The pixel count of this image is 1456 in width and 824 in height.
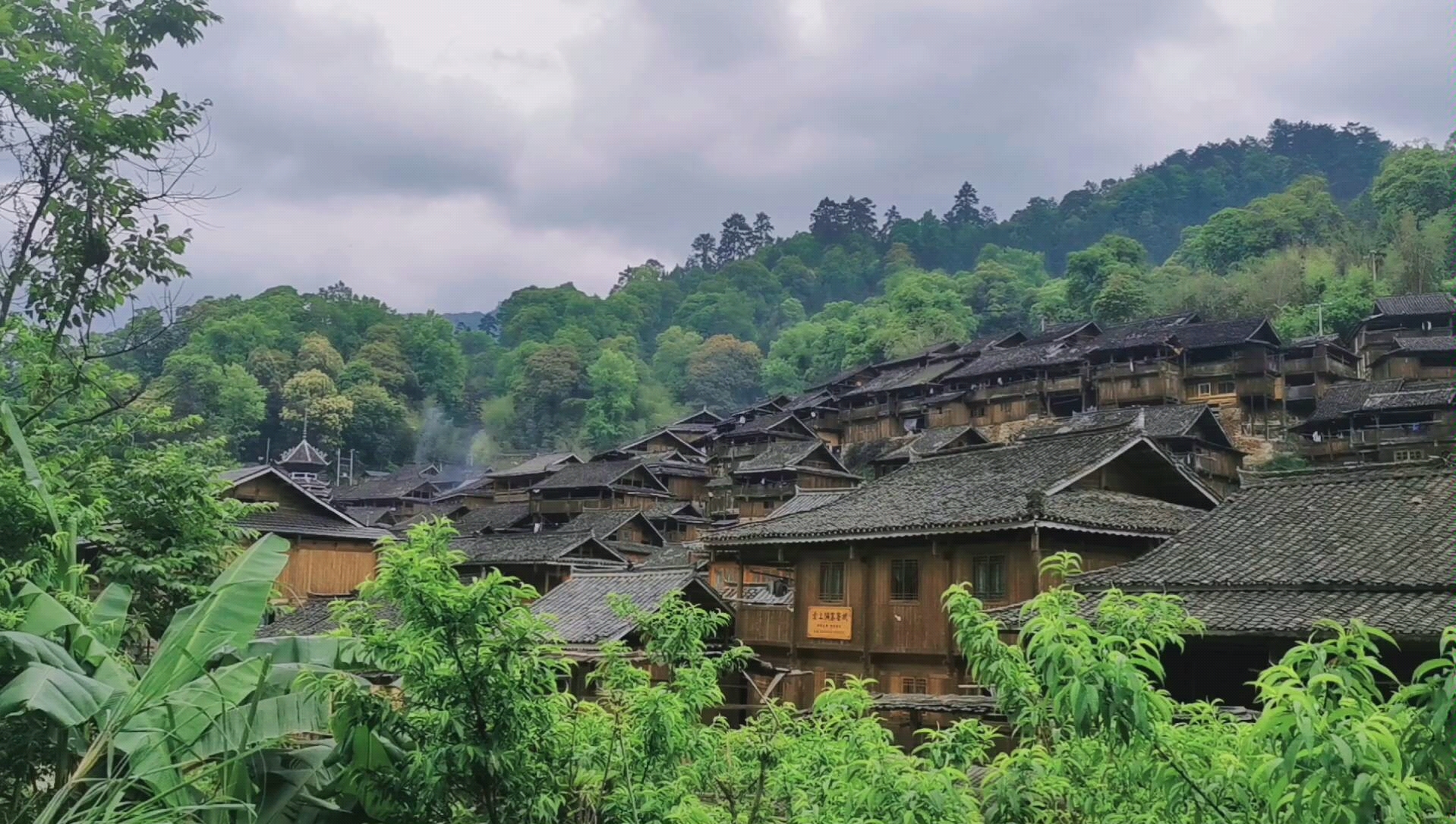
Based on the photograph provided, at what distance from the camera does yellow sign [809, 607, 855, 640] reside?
70.5 feet

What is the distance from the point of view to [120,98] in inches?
420

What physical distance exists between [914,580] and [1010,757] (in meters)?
14.7

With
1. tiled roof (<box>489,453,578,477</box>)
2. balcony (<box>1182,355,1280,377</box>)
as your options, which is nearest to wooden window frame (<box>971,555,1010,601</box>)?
balcony (<box>1182,355,1280,377</box>)

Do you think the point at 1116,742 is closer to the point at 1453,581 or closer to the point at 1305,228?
the point at 1453,581

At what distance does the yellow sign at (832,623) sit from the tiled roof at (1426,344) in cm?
3777

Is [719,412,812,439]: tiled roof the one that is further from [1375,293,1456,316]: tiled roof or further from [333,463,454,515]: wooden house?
[1375,293,1456,316]: tiled roof

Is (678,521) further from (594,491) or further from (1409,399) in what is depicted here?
(1409,399)

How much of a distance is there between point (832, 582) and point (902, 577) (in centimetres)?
204

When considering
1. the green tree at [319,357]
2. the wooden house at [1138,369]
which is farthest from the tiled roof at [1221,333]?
the green tree at [319,357]

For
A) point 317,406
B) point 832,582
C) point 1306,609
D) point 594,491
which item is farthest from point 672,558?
point 317,406

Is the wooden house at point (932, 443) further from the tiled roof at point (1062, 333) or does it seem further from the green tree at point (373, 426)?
the green tree at point (373, 426)

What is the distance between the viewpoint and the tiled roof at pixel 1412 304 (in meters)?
49.9

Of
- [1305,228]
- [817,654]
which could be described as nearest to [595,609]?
[817,654]

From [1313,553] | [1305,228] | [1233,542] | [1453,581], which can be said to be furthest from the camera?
[1305,228]
